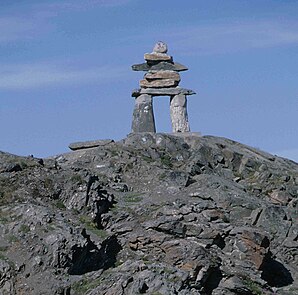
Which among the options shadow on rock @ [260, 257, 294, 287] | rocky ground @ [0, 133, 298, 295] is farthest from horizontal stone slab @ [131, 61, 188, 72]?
shadow on rock @ [260, 257, 294, 287]

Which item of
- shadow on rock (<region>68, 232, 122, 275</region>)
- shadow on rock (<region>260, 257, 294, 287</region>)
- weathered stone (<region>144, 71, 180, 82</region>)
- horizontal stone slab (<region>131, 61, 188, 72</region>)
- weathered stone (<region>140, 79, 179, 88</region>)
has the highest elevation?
horizontal stone slab (<region>131, 61, 188, 72</region>)

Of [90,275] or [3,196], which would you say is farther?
[3,196]

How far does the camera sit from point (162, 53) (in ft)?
151

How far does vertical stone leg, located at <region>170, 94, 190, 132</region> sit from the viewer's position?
1812 inches

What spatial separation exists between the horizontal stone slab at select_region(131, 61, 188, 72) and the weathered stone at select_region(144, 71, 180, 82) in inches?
6.0

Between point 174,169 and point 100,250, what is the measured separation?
903cm

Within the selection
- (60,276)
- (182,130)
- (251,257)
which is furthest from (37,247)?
(182,130)

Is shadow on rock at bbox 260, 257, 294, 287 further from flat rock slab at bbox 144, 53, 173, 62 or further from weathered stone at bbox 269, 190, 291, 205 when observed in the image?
flat rock slab at bbox 144, 53, 173, 62

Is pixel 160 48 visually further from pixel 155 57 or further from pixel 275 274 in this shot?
pixel 275 274

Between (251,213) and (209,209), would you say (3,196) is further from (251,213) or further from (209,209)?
(251,213)

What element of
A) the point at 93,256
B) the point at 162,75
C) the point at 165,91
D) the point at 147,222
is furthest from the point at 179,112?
the point at 93,256

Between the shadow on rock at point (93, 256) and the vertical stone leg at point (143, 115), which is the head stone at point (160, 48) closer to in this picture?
the vertical stone leg at point (143, 115)

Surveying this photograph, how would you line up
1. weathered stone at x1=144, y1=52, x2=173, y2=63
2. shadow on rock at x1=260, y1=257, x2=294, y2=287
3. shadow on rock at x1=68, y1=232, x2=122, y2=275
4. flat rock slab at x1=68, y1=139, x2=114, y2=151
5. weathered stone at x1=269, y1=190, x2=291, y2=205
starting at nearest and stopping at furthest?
shadow on rock at x1=68, y1=232, x2=122, y2=275 < shadow on rock at x1=260, y1=257, x2=294, y2=287 < weathered stone at x1=269, y1=190, x2=291, y2=205 < flat rock slab at x1=68, y1=139, x2=114, y2=151 < weathered stone at x1=144, y1=52, x2=173, y2=63

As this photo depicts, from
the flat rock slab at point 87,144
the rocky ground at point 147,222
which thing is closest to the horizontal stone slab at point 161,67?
the rocky ground at point 147,222
